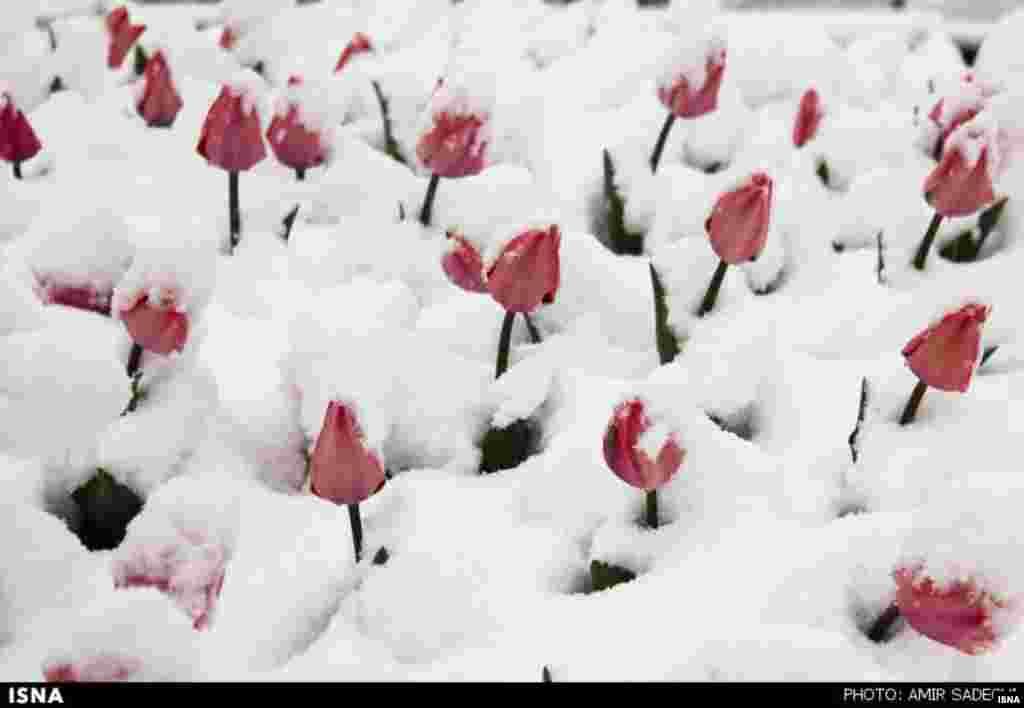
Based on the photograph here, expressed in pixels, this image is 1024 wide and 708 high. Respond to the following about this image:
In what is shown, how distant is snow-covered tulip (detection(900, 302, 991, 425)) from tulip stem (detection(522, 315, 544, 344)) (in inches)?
10.3

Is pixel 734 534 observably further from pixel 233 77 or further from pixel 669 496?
pixel 233 77

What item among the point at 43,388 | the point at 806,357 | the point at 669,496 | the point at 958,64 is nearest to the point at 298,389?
the point at 43,388

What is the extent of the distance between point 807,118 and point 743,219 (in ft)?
1.13

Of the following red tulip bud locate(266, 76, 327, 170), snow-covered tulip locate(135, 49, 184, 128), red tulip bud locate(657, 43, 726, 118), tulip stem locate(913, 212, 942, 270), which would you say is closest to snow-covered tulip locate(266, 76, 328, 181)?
red tulip bud locate(266, 76, 327, 170)

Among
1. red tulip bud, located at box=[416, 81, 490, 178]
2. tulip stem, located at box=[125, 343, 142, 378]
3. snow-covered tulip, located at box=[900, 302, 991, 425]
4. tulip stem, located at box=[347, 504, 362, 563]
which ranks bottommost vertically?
tulip stem, located at box=[347, 504, 362, 563]

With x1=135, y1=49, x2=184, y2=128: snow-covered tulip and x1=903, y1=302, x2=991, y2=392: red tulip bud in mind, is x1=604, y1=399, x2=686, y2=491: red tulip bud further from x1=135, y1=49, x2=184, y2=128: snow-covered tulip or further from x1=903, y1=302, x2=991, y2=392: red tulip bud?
x1=135, y1=49, x2=184, y2=128: snow-covered tulip

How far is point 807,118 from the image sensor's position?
1.00m

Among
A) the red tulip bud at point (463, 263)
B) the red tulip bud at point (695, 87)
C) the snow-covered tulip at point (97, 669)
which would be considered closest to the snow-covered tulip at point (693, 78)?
the red tulip bud at point (695, 87)

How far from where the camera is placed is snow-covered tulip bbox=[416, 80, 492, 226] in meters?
0.77

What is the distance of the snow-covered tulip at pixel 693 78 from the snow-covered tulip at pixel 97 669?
63 centimetres

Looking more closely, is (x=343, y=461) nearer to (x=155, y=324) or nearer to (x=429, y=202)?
(x=155, y=324)

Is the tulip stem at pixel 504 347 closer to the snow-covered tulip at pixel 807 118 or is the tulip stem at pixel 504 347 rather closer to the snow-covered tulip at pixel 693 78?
the snow-covered tulip at pixel 693 78

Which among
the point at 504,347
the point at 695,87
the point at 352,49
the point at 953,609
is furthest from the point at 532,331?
the point at 352,49
